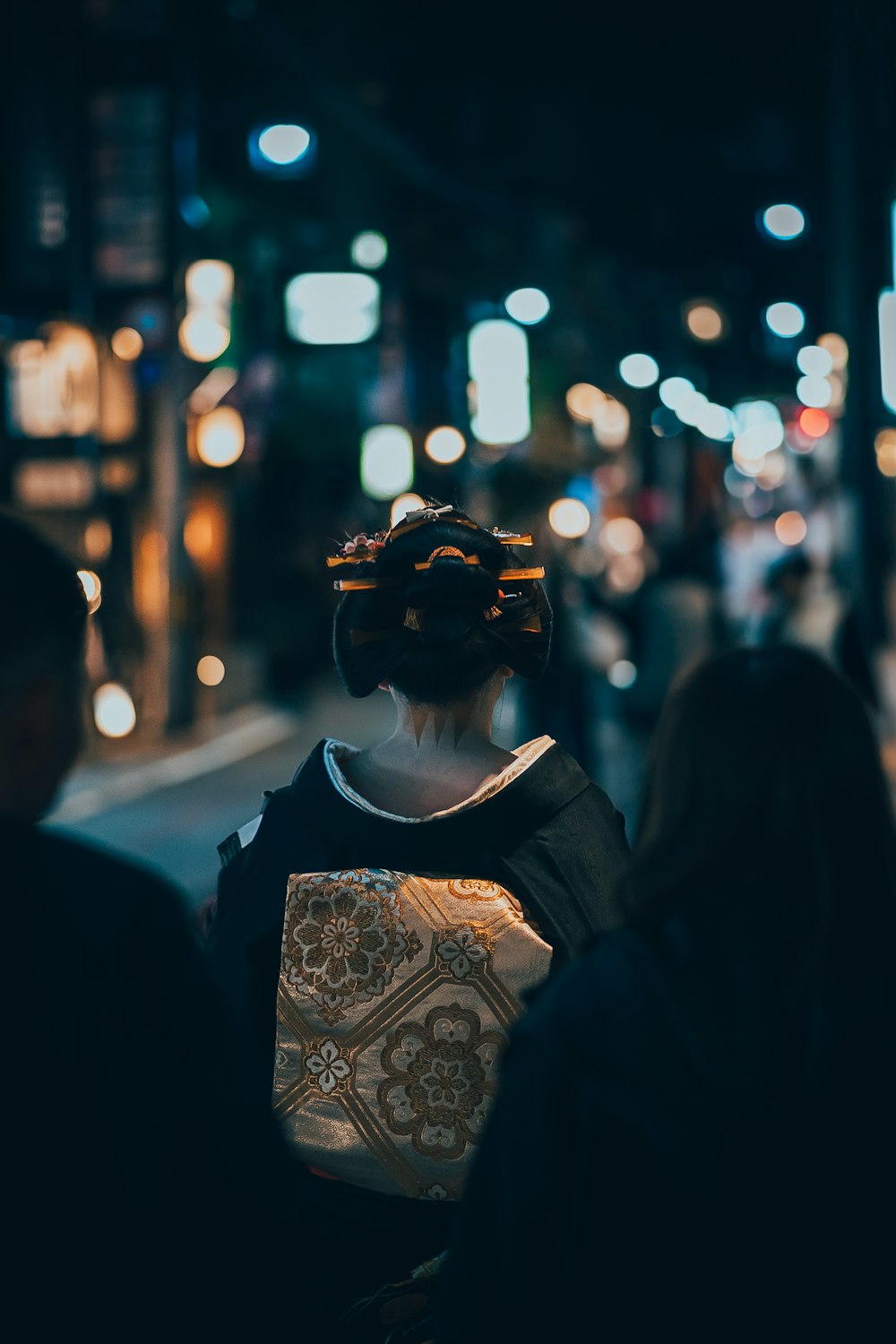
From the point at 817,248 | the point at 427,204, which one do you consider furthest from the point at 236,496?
the point at 817,248

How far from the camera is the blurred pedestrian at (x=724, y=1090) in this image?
1675 millimetres

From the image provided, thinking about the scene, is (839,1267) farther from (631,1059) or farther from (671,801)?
(671,801)

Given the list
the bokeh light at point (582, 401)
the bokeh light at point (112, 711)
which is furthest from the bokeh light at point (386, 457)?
the bokeh light at point (112, 711)

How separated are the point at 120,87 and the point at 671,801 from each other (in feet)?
50.0

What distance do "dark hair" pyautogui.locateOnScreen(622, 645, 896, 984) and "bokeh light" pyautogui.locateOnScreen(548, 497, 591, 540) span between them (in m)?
11.5

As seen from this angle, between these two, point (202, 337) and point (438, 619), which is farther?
point (202, 337)

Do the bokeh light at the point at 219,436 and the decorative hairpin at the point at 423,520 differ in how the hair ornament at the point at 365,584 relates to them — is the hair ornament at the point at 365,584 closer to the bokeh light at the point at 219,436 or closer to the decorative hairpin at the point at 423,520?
the decorative hairpin at the point at 423,520

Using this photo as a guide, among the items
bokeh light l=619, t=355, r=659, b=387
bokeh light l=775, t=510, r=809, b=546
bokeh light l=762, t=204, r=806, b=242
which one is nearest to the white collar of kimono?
bokeh light l=762, t=204, r=806, b=242

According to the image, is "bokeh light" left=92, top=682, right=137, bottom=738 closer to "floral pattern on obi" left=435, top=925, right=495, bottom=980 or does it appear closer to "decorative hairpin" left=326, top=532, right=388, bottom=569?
"decorative hairpin" left=326, top=532, right=388, bottom=569

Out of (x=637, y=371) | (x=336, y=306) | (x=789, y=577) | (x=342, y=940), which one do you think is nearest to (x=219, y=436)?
(x=336, y=306)

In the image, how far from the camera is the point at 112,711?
16922mm

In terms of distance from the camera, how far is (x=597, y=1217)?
1693 millimetres

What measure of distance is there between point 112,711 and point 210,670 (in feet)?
8.86

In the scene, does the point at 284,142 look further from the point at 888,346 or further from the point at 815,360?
the point at 815,360
